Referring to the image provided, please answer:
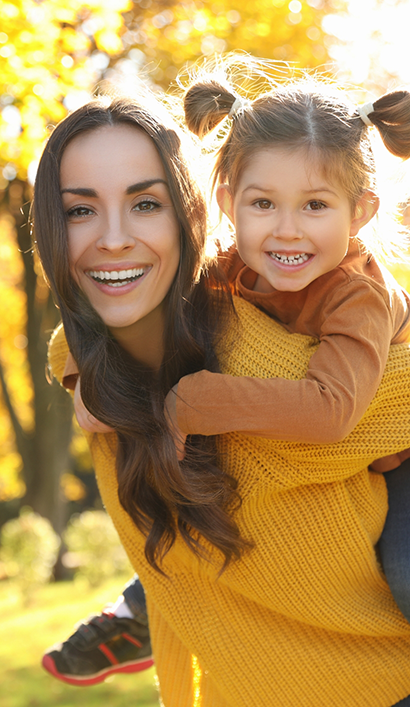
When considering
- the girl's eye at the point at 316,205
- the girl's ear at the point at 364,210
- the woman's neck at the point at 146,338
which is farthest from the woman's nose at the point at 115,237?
the girl's ear at the point at 364,210

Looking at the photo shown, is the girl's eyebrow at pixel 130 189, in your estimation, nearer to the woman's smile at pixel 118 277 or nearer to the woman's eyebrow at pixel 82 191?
the woman's eyebrow at pixel 82 191

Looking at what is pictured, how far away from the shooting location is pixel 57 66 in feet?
12.5

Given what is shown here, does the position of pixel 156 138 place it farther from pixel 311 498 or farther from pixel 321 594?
pixel 321 594

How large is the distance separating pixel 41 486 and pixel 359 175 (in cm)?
783

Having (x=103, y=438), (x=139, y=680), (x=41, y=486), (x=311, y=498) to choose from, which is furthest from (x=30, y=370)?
(x=311, y=498)

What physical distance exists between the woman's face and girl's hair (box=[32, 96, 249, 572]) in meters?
0.03

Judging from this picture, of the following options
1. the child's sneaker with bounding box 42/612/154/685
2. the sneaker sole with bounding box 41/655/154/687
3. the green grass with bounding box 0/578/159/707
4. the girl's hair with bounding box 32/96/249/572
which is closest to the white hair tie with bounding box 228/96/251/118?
the girl's hair with bounding box 32/96/249/572

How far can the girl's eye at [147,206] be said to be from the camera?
1979mm

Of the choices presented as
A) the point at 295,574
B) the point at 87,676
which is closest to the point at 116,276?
the point at 295,574

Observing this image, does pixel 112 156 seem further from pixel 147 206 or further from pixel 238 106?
pixel 238 106

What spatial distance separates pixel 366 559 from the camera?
6.82 feet

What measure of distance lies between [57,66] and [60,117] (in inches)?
12.3

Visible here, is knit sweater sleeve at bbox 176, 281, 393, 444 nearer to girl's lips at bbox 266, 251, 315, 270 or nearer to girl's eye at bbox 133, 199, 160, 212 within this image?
girl's lips at bbox 266, 251, 315, 270

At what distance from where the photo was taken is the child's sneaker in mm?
2922
